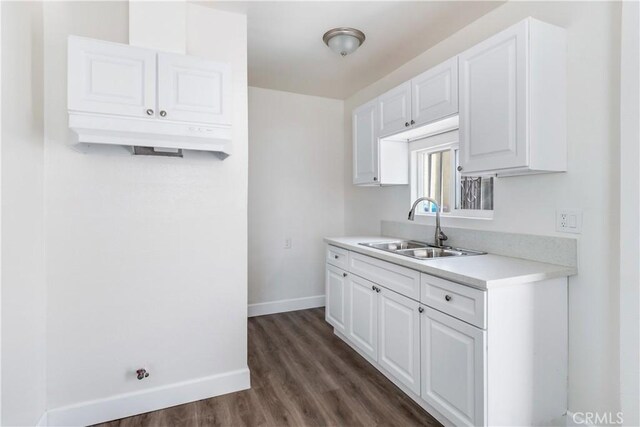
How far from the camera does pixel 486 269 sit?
163 centimetres

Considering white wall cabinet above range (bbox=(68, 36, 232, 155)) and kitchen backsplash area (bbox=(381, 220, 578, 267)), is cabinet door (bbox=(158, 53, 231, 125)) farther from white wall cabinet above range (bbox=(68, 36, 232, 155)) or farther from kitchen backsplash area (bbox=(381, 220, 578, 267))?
kitchen backsplash area (bbox=(381, 220, 578, 267))

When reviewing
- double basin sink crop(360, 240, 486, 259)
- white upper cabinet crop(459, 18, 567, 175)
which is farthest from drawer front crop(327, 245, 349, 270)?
white upper cabinet crop(459, 18, 567, 175)

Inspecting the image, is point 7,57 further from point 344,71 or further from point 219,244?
point 344,71

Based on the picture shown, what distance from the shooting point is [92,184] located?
1835 millimetres

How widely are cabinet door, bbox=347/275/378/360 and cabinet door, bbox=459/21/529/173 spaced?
106cm

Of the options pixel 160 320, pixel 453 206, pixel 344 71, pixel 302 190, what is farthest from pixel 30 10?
pixel 453 206

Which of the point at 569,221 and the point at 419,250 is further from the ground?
the point at 569,221

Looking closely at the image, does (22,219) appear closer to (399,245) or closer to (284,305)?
(399,245)

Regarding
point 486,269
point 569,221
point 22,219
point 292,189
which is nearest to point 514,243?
point 569,221

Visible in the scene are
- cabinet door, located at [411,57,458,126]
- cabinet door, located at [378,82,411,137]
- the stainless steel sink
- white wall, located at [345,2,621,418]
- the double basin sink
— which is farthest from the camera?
the stainless steel sink

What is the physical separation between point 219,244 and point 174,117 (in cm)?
80

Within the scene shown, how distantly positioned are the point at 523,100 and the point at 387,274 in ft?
3.99

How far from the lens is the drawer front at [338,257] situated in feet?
8.78

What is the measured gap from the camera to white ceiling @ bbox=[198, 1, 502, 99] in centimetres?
208
